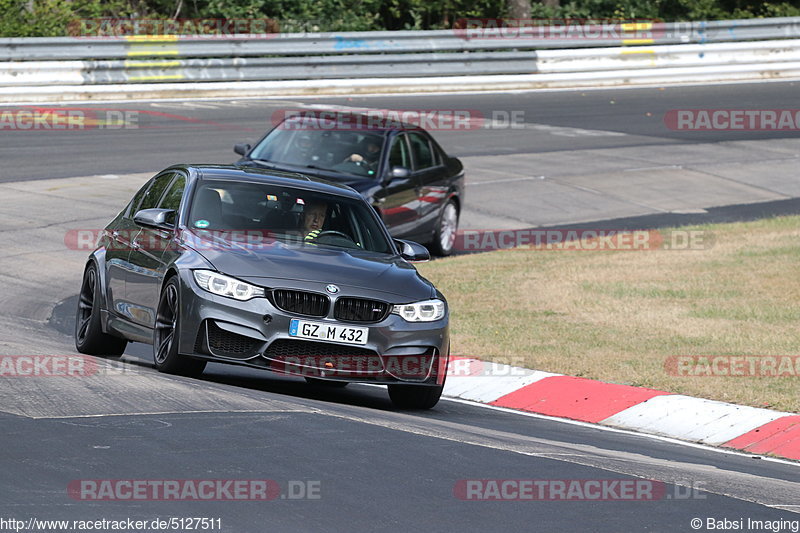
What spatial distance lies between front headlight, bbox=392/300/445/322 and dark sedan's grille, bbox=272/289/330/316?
20.7 inches

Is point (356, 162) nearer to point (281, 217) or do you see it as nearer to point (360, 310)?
point (281, 217)

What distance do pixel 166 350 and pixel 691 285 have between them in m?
7.88

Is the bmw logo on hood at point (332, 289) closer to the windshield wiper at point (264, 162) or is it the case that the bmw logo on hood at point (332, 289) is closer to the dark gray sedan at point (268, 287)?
the dark gray sedan at point (268, 287)

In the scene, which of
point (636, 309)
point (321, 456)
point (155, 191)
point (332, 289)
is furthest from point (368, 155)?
point (321, 456)

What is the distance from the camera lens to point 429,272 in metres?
17.1

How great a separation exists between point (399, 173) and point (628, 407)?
708cm

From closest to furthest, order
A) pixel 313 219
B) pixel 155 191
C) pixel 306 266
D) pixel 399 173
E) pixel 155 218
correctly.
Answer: pixel 306 266
pixel 155 218
pixel 313 219
pixel 155 191
pixel 399 173

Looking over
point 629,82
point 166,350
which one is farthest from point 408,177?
point 629,82

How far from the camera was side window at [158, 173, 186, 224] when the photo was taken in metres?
10.6

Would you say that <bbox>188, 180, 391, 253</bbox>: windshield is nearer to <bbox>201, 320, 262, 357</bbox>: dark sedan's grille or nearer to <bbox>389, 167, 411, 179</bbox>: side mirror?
<bbox>201, 320, 262, 357</bbox>: dark sedan's grille

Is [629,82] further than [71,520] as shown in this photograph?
Yes

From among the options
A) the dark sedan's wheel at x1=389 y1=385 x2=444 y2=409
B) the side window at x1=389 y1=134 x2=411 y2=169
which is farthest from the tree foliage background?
the dark sedan's wheel at x1=389 y1=385 x2=444 y2=409

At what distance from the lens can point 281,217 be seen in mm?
10414

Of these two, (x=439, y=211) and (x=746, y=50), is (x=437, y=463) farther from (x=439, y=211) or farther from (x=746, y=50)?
(x=746, y=50)
